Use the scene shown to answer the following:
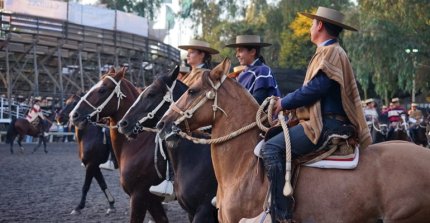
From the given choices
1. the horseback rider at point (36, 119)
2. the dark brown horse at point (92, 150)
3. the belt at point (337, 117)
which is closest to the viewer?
the belt at point (337, 117)

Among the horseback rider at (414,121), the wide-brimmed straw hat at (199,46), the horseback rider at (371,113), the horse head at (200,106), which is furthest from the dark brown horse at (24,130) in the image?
the horse head at (200,106)

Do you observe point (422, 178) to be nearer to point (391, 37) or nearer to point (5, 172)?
point (5, 172)

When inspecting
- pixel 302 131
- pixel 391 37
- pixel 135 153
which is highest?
pixel 391 37

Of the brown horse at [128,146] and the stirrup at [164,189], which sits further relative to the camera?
the brown horse at [128,146]

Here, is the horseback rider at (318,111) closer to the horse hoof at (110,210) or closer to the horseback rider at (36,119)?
the horse hoof at (110,210)

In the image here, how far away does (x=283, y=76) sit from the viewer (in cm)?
2281

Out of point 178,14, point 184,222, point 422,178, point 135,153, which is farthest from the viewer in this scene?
point 178,14

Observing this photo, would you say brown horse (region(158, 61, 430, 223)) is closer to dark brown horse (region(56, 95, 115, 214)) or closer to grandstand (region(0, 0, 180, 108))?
dark brown horse (region(56, 95, 115, 214))

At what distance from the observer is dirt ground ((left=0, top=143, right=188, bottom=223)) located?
11617 millimetres

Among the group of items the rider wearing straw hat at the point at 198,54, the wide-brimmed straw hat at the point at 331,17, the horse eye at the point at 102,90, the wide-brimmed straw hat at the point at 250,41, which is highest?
the wide-brimmed straw hat at the point at 331,17

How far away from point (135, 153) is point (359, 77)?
92.3 feet

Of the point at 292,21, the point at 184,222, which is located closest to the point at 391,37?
the point at 292,21

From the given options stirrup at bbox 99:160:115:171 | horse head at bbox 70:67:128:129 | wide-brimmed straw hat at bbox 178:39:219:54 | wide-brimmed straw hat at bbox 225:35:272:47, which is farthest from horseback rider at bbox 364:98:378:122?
wide-brimmed straw hat at bbox 225:35:272:47

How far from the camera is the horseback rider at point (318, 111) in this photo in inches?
225
